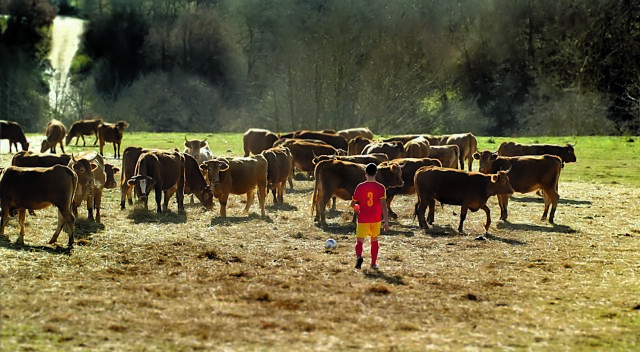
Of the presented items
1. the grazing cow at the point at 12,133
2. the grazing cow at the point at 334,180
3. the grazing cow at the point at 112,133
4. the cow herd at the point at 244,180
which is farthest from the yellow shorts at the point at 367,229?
the grazing cow at the point at 12,133

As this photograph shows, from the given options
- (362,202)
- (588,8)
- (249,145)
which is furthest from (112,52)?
(362,202)

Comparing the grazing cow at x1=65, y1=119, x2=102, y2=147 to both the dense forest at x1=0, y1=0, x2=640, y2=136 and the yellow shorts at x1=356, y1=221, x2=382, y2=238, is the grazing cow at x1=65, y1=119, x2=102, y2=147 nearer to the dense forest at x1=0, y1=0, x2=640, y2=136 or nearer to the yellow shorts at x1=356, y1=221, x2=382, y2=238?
the dense forest at x1=0, y1=0, x2=640, y2=136

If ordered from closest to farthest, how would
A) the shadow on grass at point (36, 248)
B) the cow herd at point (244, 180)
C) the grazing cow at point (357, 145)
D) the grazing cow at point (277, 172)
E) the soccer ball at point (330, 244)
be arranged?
the shadow on grass at point (36, 248) < the cow herd at point (244, 180) < the soccer ball at point (330, 244) < the grazing cow at point (277, 172) < the grazing cow at point (357, 145)

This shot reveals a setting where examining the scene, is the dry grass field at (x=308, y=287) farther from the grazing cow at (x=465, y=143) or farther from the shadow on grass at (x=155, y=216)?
the grazing cow at (x=465, y=143)

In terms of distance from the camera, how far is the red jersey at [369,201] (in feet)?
44.1

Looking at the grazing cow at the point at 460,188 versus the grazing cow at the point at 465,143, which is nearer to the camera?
the grazing cow at the point at 460,188

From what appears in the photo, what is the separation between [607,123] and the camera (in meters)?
51.0

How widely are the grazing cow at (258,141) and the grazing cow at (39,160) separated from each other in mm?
13401

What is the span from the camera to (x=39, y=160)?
754 inches

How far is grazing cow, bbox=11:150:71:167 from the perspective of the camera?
19062 millimetres

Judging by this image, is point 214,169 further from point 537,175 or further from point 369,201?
point 537,175

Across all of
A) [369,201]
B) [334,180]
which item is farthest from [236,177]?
[369,201]

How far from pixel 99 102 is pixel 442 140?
146 feet

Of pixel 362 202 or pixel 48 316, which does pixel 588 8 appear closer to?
pixel 362 202
